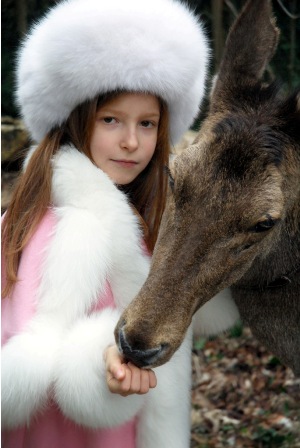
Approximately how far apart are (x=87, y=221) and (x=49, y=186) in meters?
0.28

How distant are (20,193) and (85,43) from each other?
706 millimetres

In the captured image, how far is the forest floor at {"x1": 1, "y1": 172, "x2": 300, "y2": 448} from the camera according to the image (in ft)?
17.4

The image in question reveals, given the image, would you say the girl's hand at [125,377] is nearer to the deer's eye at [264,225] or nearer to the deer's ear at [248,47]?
the deer's eye at [264,225]

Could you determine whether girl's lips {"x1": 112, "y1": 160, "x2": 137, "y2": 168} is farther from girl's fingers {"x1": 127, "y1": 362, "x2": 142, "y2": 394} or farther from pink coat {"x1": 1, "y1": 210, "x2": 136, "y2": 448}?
girl's fingers {"x1": 127, "y1": 362, "x2": 142, "y2": 394}

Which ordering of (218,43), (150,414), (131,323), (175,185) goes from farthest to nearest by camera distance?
(218,43), (150,414), (175,185), (131,323)

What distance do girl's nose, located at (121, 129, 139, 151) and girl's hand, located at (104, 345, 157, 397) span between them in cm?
91

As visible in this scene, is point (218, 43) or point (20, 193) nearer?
point (20, 193)

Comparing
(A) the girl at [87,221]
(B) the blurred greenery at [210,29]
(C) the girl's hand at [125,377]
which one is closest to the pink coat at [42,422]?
(A) the girl at [87,221]

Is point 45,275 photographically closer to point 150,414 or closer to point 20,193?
point 20,193

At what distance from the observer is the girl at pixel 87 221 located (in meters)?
2.86

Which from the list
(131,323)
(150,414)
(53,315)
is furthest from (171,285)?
(150,414)

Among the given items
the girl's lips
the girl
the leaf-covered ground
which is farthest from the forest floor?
the girl's lips

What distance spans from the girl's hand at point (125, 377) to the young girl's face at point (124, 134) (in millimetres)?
893

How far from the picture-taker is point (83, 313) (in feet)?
9.68
